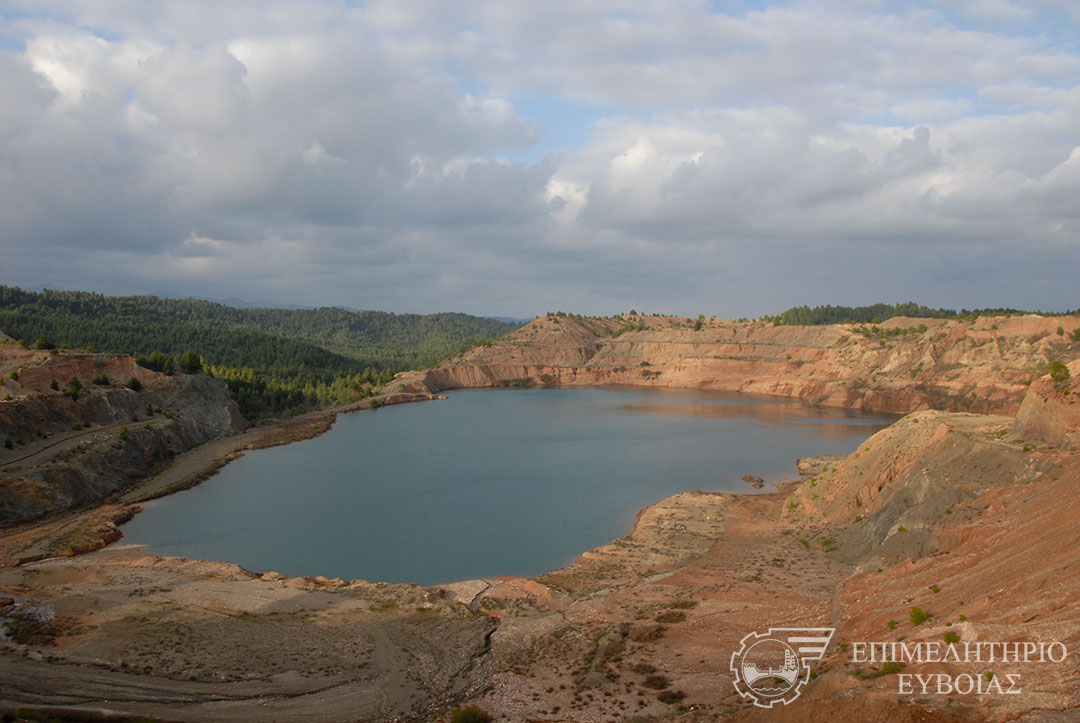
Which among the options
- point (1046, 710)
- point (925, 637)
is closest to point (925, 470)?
point (925, 637)

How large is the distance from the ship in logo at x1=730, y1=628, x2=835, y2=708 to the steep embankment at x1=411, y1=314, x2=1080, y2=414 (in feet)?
207

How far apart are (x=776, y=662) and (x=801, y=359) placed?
9592cm

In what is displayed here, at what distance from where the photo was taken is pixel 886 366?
90.2 meters

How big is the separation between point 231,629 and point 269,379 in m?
81.9

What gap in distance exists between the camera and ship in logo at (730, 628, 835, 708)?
48.9ft

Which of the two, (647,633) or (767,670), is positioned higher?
(767,670)

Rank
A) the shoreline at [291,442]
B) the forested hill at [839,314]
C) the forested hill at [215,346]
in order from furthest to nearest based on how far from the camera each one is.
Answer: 1. the forested hill at [839,314]
2. the forested hill at [215,346]
3. the shoreline at [291,442]

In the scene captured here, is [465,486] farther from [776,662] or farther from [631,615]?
[776,662]

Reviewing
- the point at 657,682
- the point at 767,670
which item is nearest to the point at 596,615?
the point at 657,682

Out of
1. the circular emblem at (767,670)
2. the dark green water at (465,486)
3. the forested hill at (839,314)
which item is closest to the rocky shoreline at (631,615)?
the circular emblem at (767,670)

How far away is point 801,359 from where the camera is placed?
106 metres

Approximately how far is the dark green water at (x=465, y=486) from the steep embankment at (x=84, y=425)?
18.2 feet

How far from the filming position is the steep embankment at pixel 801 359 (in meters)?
74.6

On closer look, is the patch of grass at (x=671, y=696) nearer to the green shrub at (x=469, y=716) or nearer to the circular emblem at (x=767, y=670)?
the circular emblem at (x=767, y=670)
